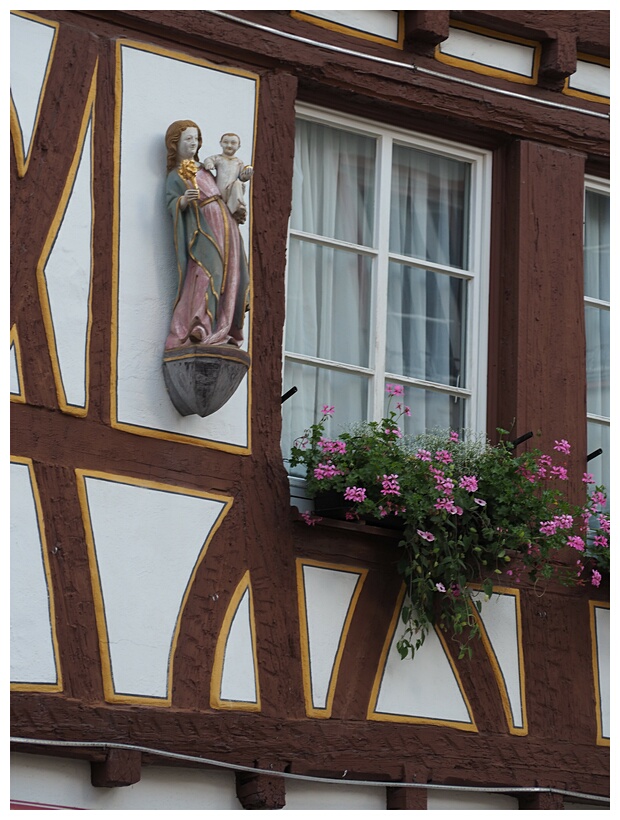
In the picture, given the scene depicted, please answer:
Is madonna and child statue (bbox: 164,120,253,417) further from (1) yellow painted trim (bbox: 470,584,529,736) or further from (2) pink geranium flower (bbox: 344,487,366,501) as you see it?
(1) yellow painted trim (bbox: 470,584,529,736)

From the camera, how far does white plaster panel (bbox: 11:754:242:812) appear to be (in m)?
6.68

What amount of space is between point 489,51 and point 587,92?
1.96ft

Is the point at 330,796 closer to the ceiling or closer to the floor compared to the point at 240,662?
closer to the floor

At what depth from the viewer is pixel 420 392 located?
27.4ft

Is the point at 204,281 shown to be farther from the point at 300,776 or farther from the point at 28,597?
the point at 300,776

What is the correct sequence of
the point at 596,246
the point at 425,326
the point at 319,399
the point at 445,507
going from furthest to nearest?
the point at 596,246
the point at 425,326
the point at 319,399
the point at 445,507

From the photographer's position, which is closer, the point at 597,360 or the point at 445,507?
the point at 445,507

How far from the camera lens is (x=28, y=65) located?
7223 mm

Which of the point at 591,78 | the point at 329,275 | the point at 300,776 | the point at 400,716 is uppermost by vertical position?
the point at 591,78

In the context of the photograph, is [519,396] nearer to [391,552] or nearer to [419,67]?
[391,552]

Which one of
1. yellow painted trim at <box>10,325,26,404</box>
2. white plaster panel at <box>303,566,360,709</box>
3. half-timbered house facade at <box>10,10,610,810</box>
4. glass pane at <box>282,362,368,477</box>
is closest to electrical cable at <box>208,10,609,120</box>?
half-timbered house facade at <box>10,10,610,810</box>

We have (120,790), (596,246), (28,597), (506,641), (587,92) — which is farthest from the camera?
(596,246)

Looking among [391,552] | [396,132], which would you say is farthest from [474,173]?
[391,552]

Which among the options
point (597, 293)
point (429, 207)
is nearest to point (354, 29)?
point (429, 207)
